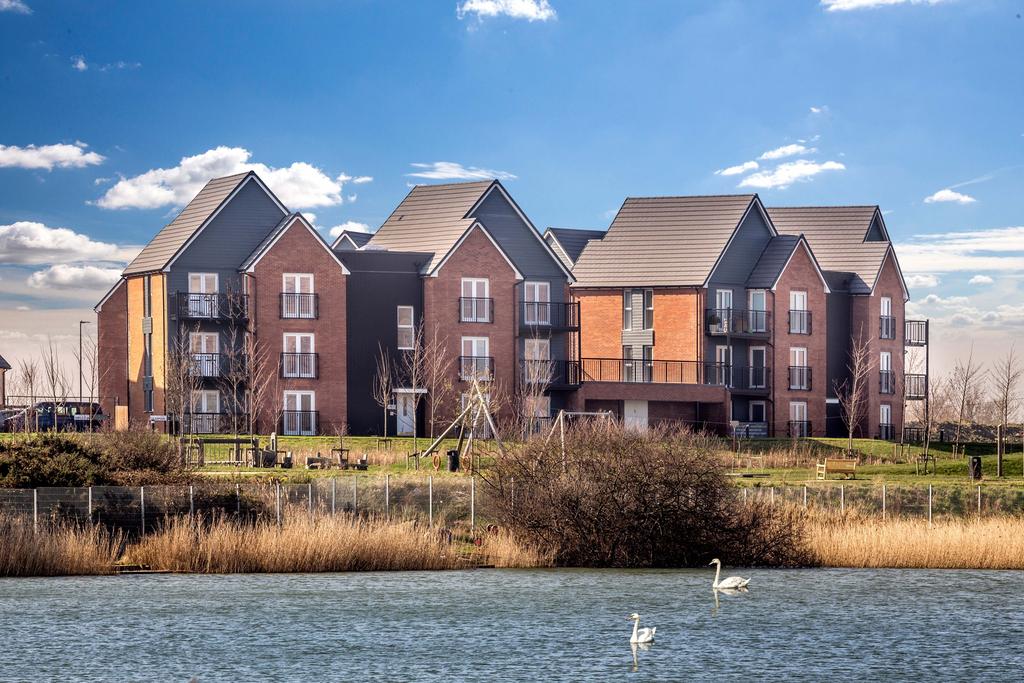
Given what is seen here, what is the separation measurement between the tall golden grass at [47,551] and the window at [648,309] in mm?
43696

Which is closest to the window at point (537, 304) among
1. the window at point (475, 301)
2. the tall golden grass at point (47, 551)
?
the window at point (475, 301)

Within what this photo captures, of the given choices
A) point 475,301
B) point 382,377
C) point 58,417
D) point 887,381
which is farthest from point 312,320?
point 887,381

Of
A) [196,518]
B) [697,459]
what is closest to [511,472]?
[697,459]

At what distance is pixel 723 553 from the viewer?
126 feet

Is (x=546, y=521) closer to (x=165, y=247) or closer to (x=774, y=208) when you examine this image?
(x=165, y=247)

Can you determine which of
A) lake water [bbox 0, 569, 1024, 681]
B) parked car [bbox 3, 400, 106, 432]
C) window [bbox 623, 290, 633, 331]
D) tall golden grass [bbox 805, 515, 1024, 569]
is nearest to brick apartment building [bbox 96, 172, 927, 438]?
window [bbox 623, 290, 633, 331]

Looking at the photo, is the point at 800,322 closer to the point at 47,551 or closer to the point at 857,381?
the point at 857,381

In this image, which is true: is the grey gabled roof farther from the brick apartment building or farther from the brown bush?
the brown bush

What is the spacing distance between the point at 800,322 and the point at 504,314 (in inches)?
643

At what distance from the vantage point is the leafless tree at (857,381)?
261ft

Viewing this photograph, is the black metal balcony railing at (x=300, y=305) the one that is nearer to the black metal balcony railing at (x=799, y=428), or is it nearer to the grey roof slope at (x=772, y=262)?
the grey roof slope at (x=772, y=262)

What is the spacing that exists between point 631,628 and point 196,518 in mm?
13375

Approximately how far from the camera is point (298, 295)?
68.5 meters

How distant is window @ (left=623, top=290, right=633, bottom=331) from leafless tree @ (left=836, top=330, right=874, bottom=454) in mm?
11577
